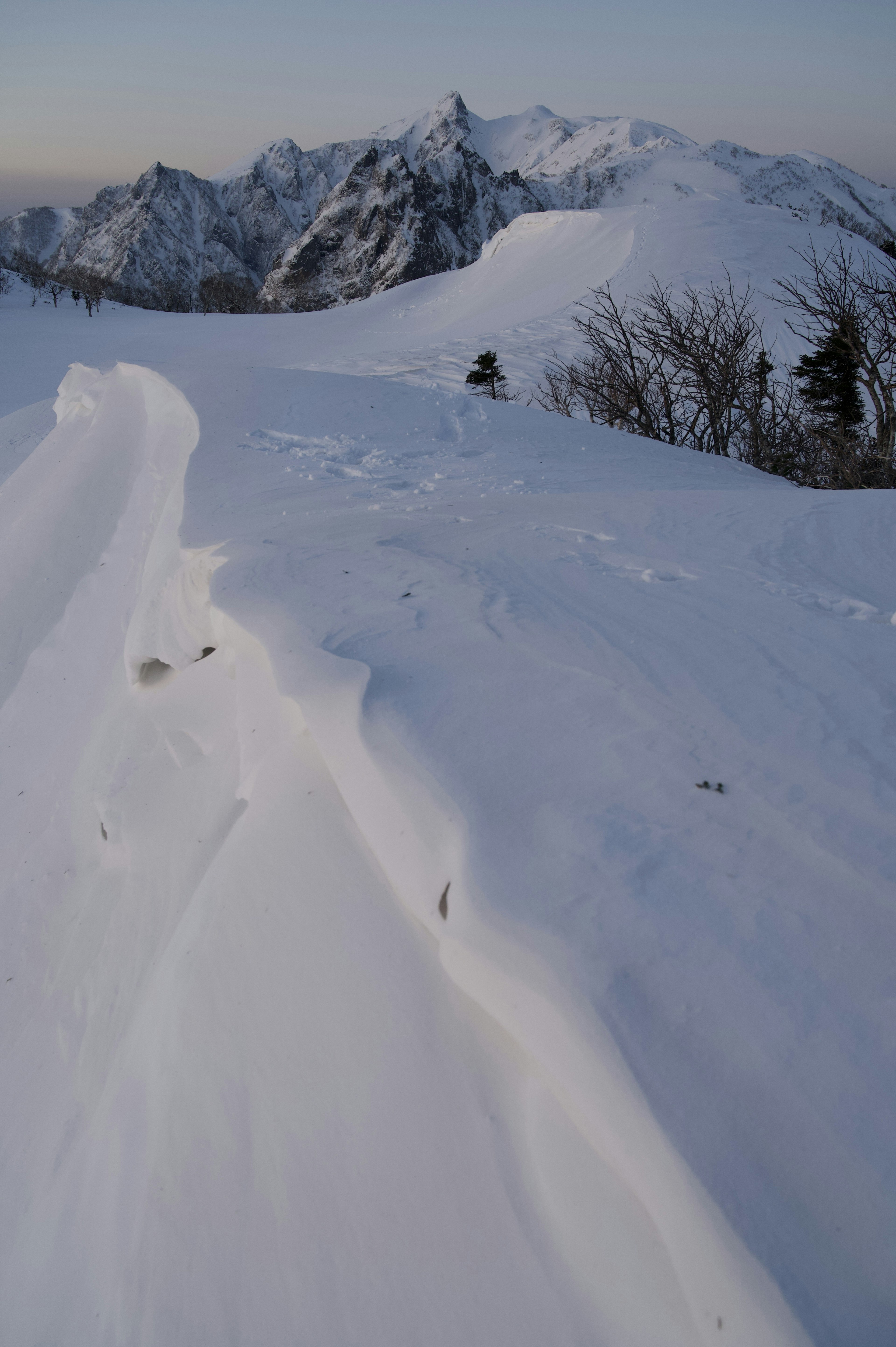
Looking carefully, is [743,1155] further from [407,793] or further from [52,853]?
[52,853]

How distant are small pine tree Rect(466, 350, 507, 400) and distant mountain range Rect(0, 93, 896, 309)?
42336mm

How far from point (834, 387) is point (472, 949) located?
948cm

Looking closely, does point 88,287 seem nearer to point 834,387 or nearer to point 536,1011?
point 834,387

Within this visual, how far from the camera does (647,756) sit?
148 cm

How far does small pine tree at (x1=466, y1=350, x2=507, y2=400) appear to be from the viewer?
11484 mm

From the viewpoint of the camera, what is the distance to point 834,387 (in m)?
8.61

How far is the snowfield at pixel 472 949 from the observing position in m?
0.95

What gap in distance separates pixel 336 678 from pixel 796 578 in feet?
5.14

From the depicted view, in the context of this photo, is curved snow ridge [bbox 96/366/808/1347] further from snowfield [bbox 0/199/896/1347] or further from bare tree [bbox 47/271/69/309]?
bare tree [bbox 47/271/69/309]

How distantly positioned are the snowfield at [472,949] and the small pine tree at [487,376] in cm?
928

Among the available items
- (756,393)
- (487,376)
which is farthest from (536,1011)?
(487,376)

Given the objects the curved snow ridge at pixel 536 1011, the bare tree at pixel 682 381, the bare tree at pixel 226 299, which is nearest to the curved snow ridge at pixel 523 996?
the curved snow ridge at pixel 536 1011

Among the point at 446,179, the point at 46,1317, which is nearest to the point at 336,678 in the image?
the point at 46,1317

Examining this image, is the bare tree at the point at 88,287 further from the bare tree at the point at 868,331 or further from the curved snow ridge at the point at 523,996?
the curved snow ridge at the point at 523,996
